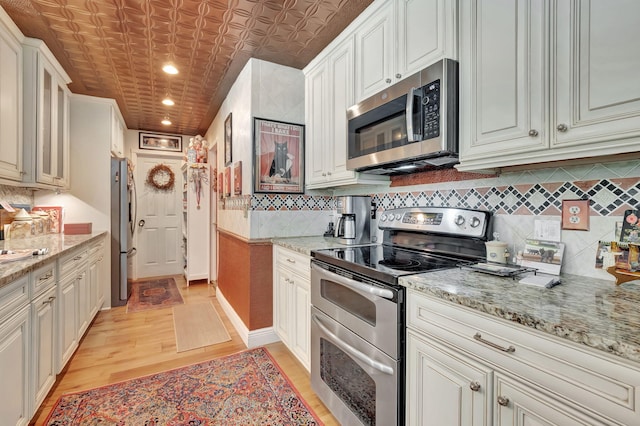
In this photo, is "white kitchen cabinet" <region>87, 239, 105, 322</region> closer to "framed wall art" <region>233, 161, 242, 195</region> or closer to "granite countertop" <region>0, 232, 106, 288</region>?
"granite countertop" <region>0, 232, 106, 288</region>

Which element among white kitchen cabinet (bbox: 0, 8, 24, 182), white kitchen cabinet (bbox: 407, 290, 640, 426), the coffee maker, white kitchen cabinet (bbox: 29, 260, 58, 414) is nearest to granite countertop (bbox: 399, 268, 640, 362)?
→ white kitchen cabinet (bbox: 407, 290, 640, 426)

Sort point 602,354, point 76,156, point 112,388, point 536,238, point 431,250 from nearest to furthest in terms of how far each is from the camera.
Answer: point 602,354, point 536,238, point 431,250, point 112,388, point 76,156

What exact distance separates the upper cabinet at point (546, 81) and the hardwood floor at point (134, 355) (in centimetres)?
170

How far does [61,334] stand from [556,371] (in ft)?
8.89

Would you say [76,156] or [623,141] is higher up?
[76,156]

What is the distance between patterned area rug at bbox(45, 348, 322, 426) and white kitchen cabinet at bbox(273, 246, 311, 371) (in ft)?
0.78

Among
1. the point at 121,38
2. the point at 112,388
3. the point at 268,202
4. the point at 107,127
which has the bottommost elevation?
the point at 112,388

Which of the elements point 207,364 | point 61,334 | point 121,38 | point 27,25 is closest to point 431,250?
point 207,364

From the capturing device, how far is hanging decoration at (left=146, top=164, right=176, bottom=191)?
5.04m

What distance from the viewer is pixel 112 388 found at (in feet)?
6.48

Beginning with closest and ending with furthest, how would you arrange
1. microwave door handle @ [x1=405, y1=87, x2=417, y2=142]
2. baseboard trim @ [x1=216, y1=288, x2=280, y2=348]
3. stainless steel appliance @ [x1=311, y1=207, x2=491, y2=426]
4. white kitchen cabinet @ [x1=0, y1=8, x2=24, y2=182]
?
1. stainless steel appliance @ [x1=311, y1=207, x2=491, y2=426]
2. microwave door handle @ [x1=405, y1=87, x2=417, y2=142]
3. white kitchen cabinet @ [x1=0, y1=8, x2=24, y2=182]
4. baseboard trim @ [x1=216, y1=288, x2=280, y2=348]

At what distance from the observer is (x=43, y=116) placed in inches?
100.0

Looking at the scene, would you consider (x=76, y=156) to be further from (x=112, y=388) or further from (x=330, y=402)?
(x=330, y=402)

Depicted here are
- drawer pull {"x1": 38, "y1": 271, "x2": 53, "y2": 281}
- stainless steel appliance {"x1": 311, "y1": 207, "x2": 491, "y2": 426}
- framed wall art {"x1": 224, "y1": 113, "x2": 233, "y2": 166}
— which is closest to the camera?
stainless steel appliance {"x1": 311, "y1": 207, "x2": 491, "y2": 426}
